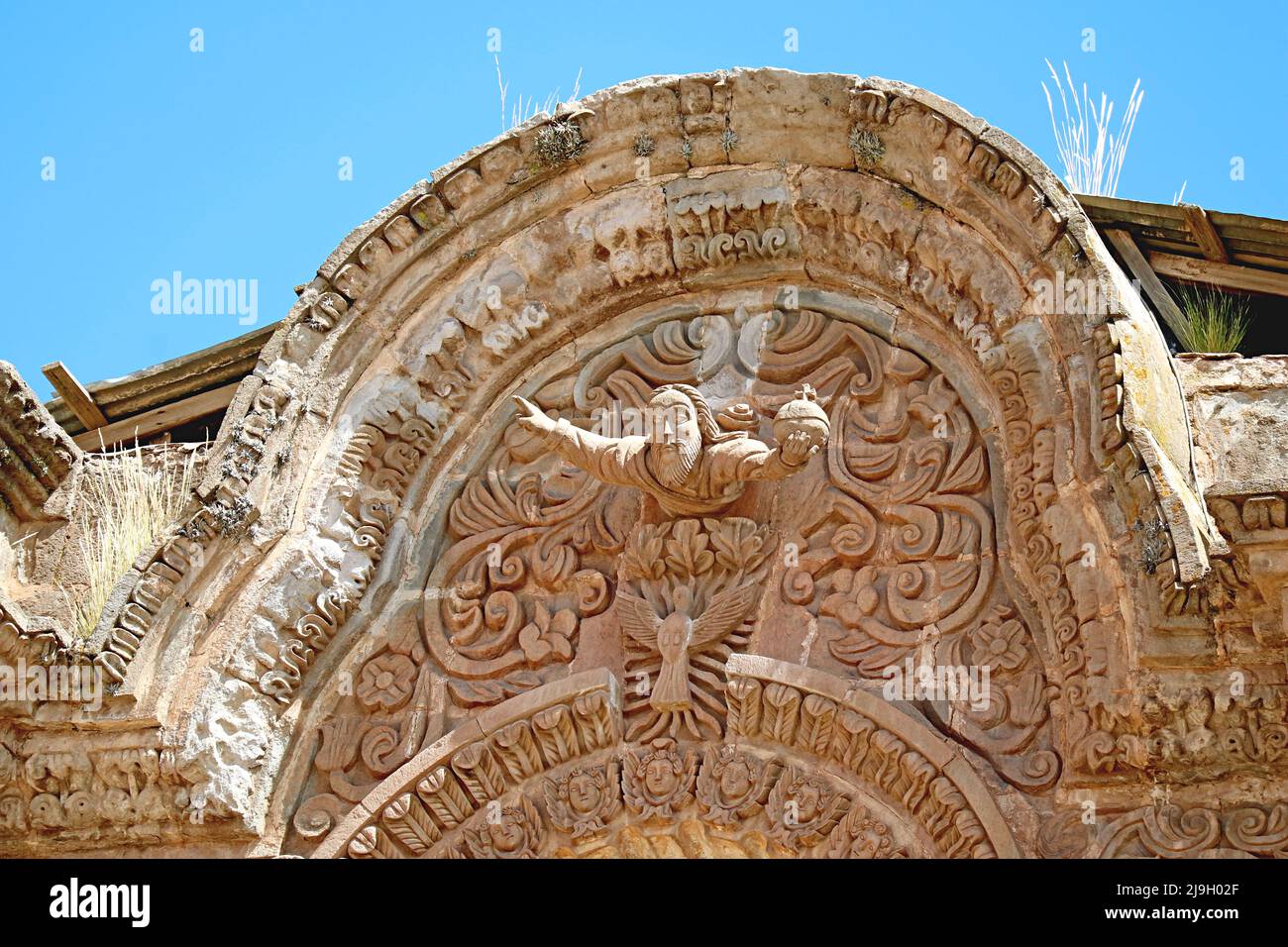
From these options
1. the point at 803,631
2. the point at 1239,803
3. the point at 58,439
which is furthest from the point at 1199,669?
the point at 58,439

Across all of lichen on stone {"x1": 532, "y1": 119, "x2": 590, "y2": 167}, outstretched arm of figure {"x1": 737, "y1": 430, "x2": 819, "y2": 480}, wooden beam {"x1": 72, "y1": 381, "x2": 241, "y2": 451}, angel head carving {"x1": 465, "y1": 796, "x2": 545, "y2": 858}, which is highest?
lichen on stone {"x1": 532, "y1": 119, "x2": 590, "y2": 167}

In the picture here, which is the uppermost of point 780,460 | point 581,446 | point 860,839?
point 581,446

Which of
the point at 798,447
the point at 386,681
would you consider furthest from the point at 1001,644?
the point at 386,681

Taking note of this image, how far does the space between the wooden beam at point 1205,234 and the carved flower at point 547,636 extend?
2.82 m

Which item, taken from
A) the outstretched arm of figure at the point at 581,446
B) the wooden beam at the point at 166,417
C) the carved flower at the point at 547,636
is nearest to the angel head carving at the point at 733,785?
the carved flower at the point at 547,636

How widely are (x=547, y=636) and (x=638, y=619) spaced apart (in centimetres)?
40

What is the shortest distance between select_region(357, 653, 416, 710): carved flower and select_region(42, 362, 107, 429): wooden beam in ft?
6.66

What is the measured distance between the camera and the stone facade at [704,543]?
718 centimetres

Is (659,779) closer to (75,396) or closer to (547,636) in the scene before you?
(547,636)

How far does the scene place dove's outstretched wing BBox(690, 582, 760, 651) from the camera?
7969mm

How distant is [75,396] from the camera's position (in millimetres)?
9547

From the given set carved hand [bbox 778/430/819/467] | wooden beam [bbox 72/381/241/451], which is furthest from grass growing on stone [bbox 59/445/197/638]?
carved hand [bbox 778/430/819/467]

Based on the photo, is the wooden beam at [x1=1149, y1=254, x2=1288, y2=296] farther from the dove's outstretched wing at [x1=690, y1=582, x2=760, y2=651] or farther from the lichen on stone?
the lichen on stone

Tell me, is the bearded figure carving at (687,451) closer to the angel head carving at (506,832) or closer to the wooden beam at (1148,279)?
the angel head carving at (506,832)
